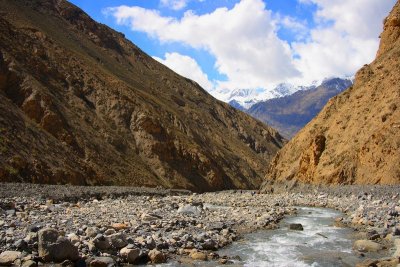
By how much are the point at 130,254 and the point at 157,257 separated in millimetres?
895

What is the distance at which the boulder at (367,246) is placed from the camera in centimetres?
1579

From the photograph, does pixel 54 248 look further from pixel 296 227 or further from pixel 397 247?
pixel 296 227

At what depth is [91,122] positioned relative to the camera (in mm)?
57312

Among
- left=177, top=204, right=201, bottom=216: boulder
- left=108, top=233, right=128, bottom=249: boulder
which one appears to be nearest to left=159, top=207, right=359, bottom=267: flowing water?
left=108, top=233, right=128, bottom=249: boulder

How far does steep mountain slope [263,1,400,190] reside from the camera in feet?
125

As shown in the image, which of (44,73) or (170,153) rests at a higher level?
(44,73)

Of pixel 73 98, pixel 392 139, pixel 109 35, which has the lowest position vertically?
pixel 392 139

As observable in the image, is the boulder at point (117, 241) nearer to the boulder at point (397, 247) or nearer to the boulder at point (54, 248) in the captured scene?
the boulder at point (54, 248)

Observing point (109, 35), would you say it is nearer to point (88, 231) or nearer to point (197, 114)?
point (197, 114)

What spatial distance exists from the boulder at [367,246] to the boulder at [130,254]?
26.9 feet

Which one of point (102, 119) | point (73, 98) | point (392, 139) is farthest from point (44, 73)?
point (392, 139)

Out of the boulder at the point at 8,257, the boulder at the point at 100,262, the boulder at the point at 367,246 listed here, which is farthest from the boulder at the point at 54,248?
the boulder at the point at 367,246

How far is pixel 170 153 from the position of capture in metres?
63.1

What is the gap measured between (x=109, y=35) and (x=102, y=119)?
5031cm
